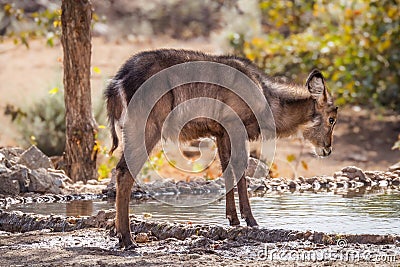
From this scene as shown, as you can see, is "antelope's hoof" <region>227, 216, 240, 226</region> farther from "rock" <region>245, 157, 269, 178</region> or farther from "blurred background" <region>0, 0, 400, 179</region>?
"blurred background" <region>0, 0, 400, 179</region>

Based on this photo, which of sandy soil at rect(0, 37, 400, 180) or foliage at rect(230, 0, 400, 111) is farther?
foliage at rect(230, 0, 400, 111)

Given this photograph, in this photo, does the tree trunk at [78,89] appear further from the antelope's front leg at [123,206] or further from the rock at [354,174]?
the antelope's front leg at [123,206]

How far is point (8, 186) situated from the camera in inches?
356

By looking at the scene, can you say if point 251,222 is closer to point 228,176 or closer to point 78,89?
point 228,176

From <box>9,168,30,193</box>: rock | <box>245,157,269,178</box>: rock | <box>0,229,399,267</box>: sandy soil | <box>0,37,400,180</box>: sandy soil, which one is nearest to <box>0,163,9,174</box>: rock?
<box>9,168,30,193</box>: rock

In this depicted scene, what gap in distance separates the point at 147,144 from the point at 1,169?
319 cm

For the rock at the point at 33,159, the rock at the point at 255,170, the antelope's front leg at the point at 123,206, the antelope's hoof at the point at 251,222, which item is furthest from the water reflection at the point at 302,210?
the rock at the point at 33,159

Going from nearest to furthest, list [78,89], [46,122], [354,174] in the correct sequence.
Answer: [354,174], [78,89], [46,122]

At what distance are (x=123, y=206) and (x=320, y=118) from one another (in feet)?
8.15

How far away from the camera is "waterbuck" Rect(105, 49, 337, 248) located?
656cm

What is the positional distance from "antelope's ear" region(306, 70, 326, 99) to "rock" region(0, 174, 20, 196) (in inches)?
137

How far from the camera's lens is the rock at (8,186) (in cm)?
902

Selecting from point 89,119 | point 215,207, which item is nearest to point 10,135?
point 89,119

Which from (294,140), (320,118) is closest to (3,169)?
(294,140)
